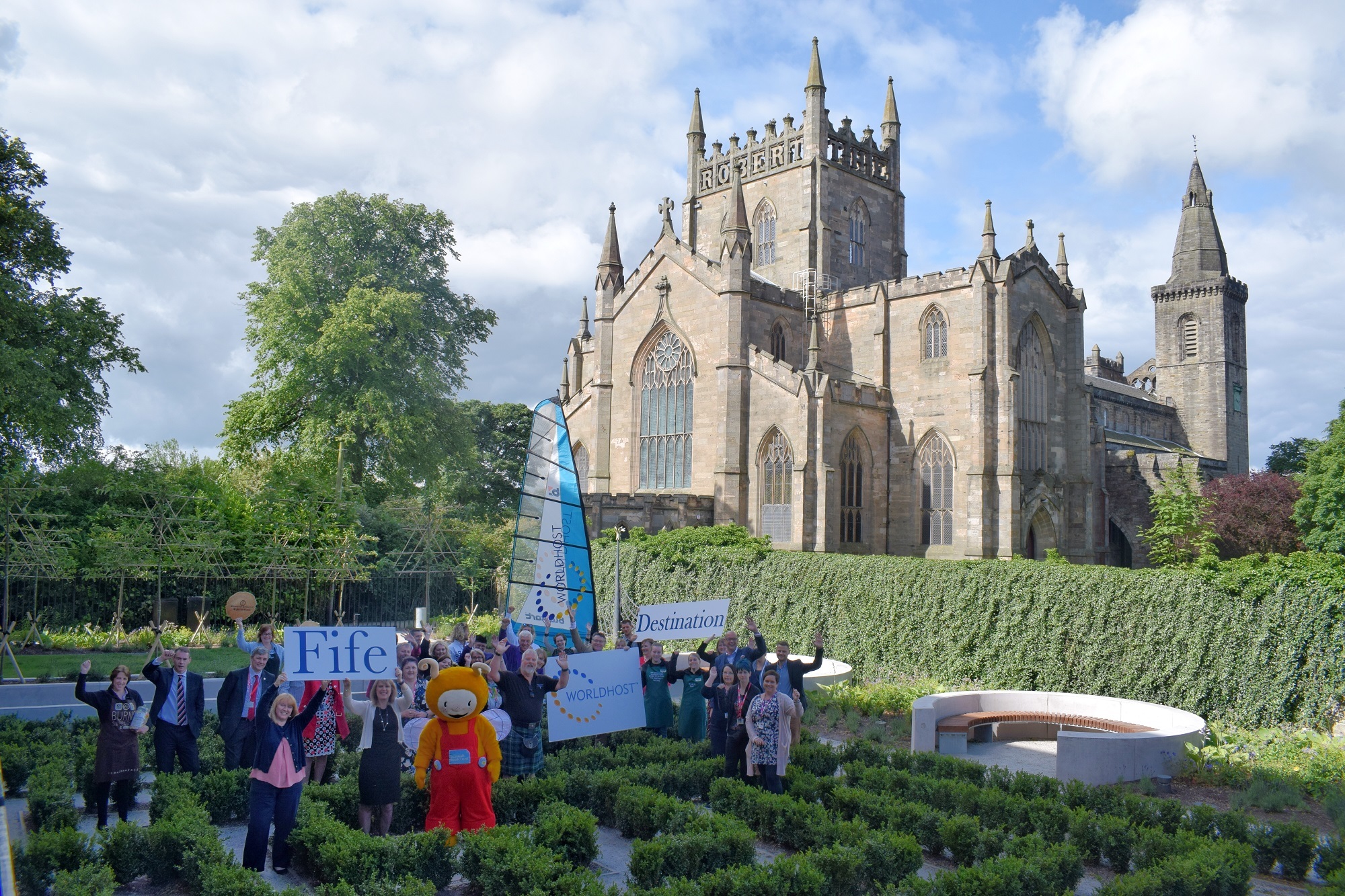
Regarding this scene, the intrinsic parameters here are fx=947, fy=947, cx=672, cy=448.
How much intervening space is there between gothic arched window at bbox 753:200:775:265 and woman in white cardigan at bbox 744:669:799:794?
37496 millimetres

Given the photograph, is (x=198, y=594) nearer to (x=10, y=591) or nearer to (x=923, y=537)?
(x=10, y=591)

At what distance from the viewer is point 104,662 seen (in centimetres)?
2153

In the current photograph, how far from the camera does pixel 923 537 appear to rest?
124 feet

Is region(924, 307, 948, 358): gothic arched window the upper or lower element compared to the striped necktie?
upper

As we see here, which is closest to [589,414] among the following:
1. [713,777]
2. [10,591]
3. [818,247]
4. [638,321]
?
[638,321]

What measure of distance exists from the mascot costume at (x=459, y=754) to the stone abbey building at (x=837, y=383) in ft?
83.2

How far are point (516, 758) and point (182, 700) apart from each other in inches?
147

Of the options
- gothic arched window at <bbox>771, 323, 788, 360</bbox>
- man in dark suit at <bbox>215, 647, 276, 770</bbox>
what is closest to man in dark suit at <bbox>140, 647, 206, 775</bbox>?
man in dark suit at <bbox>215, 647, 276, 770</bbox>

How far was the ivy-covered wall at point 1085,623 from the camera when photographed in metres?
14.9

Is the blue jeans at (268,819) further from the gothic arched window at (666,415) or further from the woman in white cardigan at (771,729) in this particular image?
the gothic arched window at (666,415)

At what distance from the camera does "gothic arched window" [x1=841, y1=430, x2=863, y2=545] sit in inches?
1462

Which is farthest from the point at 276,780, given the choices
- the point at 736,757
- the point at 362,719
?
the point at 736,757

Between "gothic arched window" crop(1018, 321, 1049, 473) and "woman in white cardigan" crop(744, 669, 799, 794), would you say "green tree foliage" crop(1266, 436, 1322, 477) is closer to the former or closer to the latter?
"gothic arched window" crop(1018, 321, 1049, 473)

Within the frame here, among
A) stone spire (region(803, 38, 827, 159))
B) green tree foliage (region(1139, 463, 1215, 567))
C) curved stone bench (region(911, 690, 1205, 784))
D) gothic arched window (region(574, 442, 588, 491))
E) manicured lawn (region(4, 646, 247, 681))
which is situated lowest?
manicured lawn (region(4, 646, 247, 681))
